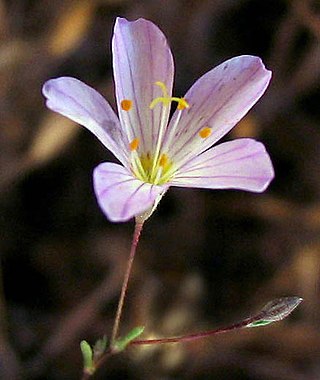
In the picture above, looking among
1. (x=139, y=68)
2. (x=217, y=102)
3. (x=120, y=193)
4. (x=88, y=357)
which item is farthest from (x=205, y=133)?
(x=88, y=357)

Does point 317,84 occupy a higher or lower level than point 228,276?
Answer: higher

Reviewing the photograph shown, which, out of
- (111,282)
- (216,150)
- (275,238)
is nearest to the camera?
(216,150)

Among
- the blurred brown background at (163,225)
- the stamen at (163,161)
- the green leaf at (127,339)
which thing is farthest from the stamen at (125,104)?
the blurred brown background at (163,225)

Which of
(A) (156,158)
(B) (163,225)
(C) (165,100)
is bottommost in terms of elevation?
(B) (163,225)

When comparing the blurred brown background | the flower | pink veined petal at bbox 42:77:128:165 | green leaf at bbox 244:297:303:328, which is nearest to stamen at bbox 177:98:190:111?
the flower

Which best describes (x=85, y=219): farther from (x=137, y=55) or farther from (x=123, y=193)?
(x=123, y=193)

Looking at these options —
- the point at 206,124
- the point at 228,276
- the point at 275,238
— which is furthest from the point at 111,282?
the point at 206,124

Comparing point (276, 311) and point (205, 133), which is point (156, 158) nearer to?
point (205, 133)
